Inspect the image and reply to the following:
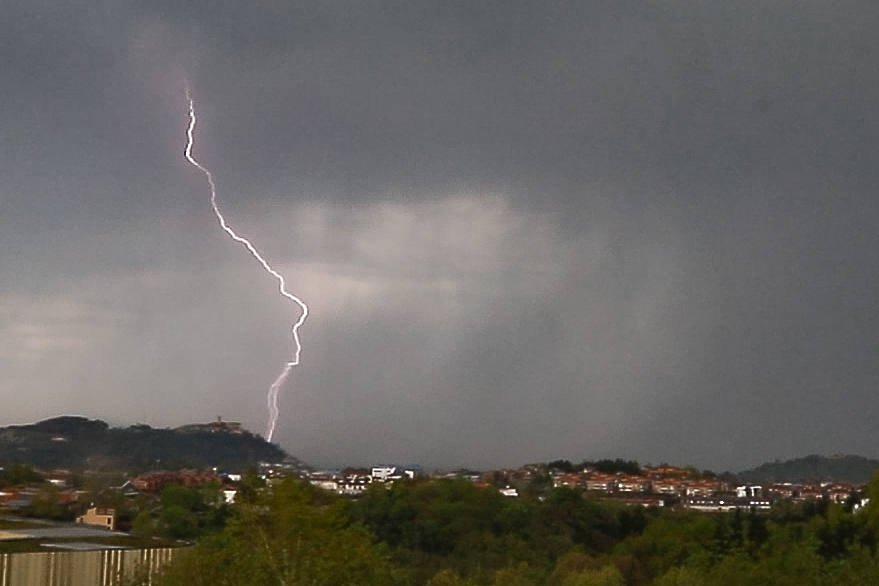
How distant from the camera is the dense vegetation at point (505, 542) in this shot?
20.5 meters

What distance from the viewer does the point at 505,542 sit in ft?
267

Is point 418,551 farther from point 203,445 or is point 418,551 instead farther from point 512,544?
point 203,445

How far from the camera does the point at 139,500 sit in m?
86.4

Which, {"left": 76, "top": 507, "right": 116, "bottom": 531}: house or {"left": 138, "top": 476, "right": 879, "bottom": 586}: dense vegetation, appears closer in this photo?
{"left": 138, "top": 476, "right": 879, "bottom": 586}: dense vegetation

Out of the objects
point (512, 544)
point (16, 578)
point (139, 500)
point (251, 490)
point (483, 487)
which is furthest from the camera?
point (483, 487)

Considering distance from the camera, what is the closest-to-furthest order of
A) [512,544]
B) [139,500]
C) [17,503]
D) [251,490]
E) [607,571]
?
1. [251,490]
2. [607,571]
3. [17,503]
4. [512,544]
5. [139,500]

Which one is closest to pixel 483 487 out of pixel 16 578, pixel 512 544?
pixel 512 544

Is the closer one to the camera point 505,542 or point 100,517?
point 100,517

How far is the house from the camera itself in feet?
229

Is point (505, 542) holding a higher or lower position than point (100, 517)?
lower

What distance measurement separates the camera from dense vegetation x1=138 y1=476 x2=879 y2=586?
20.5 meters

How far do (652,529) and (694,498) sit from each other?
41.7 m

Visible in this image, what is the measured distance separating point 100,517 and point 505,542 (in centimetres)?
2700

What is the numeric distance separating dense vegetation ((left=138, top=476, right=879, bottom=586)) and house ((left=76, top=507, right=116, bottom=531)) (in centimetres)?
1568
